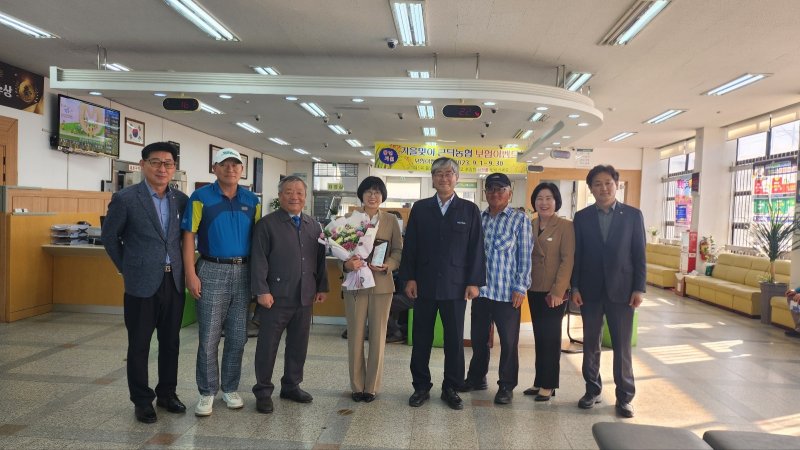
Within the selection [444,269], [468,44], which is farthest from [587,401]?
[468,44]

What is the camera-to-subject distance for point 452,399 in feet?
11.2

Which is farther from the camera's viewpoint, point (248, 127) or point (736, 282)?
point (248, 127)

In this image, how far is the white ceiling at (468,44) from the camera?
507cm

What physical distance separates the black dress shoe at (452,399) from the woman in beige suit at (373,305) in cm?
49

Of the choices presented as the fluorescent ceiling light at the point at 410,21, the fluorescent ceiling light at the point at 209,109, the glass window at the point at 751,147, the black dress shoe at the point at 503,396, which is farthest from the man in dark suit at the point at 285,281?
the glass window at the point at 751,147

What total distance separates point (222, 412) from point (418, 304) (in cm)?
148

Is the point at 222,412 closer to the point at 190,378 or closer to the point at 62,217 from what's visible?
the point at 190,378

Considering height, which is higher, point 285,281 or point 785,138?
point 785,138

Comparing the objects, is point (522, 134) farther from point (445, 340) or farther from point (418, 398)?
point (418, 398)

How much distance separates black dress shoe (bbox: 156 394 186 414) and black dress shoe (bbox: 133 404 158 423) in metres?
0.14

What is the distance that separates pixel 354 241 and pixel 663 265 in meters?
10.7

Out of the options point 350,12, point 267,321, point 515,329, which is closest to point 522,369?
point 515,329

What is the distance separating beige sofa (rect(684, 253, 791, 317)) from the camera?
7707 mm

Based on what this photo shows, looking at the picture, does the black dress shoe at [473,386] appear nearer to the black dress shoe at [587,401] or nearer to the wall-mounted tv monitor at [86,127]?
the black dress shoe at [587,401]
